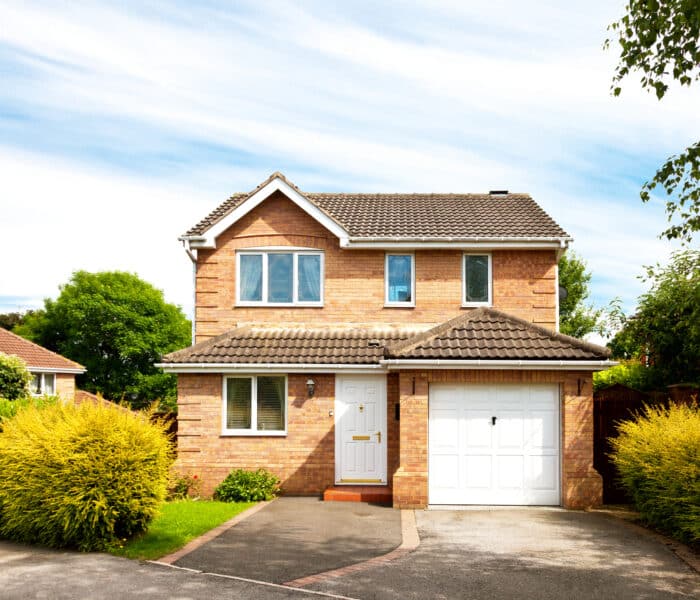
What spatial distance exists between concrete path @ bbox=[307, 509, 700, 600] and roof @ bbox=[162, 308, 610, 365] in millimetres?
3357

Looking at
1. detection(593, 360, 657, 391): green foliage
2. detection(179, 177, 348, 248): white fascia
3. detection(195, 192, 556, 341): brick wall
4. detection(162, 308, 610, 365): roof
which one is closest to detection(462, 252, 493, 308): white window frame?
detection(195, 192, 556, 341): brick wall

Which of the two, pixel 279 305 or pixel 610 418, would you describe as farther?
pixel 279 305

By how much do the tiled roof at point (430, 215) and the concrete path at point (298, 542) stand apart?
7.63 metres

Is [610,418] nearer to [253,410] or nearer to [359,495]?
[359,495]

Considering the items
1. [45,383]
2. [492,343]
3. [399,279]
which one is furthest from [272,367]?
[45,383]

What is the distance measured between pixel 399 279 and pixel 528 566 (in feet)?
35.4

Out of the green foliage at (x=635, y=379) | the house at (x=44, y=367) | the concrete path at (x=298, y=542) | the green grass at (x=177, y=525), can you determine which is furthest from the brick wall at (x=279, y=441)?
the house at (x=44, y=367)

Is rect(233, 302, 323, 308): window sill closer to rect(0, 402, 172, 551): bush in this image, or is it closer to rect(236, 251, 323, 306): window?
rect(236, 251, 323, 306): window

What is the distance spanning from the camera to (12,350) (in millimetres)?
39906

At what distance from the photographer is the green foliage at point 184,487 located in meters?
17.8

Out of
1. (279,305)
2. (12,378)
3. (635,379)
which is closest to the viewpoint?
(279,305)

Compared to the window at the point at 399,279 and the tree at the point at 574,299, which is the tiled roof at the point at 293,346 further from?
the tree at the point at 574,299

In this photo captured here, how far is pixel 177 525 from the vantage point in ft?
44.6

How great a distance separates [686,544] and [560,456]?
403cm
